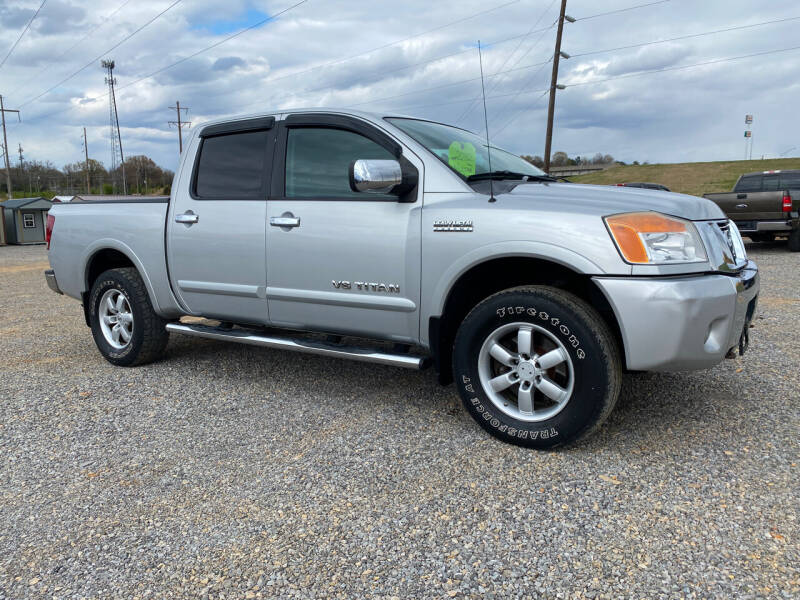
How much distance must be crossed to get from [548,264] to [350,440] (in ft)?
4.66

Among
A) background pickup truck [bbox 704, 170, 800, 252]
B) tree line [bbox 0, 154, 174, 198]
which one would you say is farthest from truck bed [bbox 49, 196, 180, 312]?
tree line [bbox 0, 154, 174, 198]

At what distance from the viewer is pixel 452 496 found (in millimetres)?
2820

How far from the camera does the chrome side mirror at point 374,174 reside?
3275 millimetres

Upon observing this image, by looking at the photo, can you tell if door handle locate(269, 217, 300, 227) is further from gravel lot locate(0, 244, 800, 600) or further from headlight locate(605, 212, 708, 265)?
headlight locate(605, 212, 708, 265)

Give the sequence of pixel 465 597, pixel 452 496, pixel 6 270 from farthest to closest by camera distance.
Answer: pixel 6 270 → pixel 452 496 → pixel 465 597

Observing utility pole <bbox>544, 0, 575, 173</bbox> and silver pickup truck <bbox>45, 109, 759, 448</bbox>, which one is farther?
utility pole <bbox>544, 0, 575, 173</bbox>

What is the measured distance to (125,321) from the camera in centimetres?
507

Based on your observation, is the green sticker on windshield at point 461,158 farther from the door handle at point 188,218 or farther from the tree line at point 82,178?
the tree line at point 82,178

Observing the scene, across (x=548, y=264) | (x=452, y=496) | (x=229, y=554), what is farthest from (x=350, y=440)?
(x=548, y=264)

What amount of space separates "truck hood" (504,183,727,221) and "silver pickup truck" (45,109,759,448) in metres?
0.02

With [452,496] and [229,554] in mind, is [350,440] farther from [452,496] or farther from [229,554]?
[229,554]

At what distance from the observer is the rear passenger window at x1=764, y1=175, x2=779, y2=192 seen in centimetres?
1432

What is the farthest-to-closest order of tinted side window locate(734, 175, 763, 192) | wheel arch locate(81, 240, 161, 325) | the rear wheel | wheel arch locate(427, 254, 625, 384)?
tinted side window locate(734, 175, 763, 192)
the rear wheel
wheel arch locate(81, 240, 161, 325)
wheel arch locate(427, 254, 625, 384)

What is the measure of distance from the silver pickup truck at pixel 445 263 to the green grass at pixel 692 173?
4566 cm
